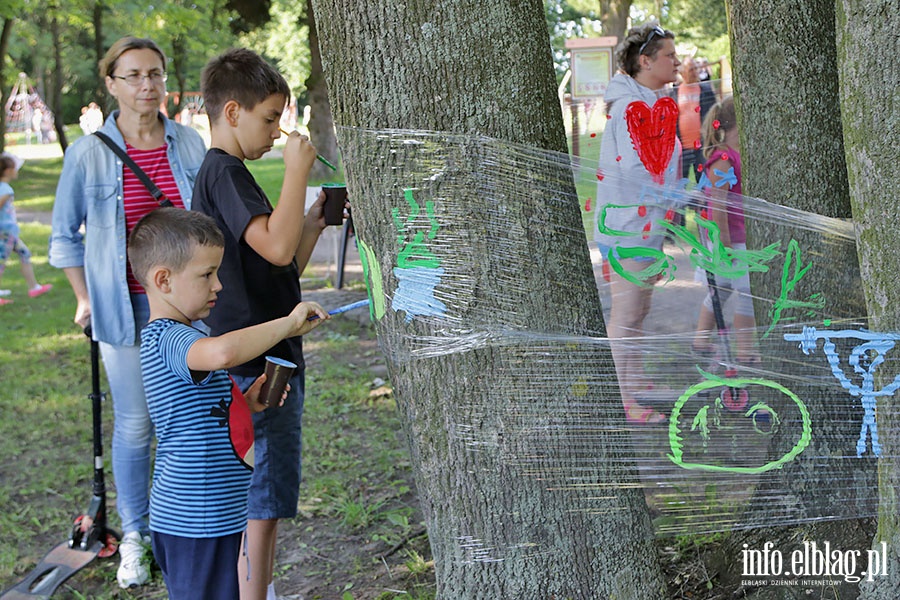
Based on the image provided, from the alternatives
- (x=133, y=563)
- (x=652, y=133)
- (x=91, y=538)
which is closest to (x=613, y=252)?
(x=652, y=133)

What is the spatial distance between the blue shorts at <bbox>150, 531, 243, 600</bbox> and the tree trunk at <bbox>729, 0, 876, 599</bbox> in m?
1.33

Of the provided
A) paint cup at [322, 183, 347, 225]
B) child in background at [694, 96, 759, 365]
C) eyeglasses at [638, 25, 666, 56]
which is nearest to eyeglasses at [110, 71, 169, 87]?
paint cup at [322, 183, 347, 225]

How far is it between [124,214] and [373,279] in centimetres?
145

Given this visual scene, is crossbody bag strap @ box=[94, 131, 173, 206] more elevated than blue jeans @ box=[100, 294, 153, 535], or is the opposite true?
crossbody bag strap @ box=[94, 131, 173, 206]

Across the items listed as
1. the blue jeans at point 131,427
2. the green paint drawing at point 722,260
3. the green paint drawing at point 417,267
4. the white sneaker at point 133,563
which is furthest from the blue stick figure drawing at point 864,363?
the white sneaker at point 133,563

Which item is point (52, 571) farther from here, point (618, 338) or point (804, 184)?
point (804, 184)

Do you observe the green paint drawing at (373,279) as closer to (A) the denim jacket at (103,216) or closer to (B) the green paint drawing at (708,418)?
(B) the green paint drawing at (708,418)

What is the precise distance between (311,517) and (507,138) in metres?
2.19

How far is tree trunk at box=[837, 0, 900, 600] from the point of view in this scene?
194 centimetres

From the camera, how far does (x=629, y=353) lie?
2.14 metres

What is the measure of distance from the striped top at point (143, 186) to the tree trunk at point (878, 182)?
215 cm

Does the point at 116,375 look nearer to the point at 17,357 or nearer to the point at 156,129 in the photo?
the point at 156,129

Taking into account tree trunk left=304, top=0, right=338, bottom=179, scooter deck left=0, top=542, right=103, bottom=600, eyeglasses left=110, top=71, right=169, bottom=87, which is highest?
tree trunk left=304, top=0, right=338, bottom=179

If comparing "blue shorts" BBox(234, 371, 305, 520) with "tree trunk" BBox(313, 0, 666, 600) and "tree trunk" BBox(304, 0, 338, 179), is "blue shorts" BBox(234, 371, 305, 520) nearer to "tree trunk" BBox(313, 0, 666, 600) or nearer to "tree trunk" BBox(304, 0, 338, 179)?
"tree trunk" BBox(313, 0, 666, 600)
